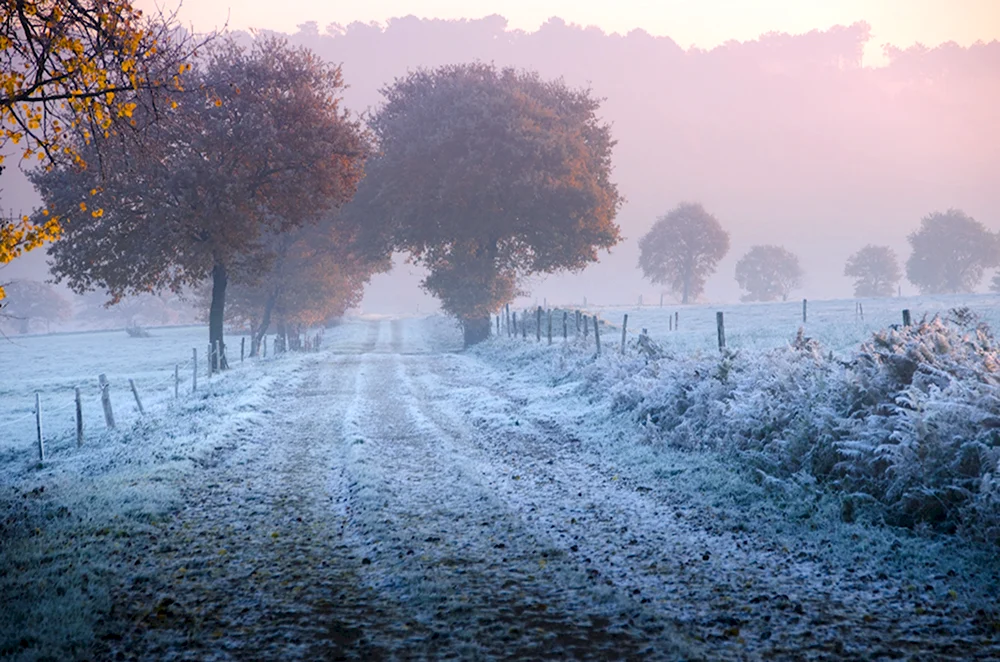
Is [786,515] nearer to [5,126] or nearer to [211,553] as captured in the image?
[211,553]

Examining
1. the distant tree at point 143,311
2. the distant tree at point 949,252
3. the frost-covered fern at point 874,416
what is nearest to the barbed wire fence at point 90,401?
the frost-covered fern at point 874,416

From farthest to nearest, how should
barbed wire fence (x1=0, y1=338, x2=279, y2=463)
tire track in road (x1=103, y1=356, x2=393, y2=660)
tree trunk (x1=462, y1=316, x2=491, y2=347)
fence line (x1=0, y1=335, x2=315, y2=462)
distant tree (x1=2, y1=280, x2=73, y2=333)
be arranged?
distant tree (x1=2, y1=280, x2=73, y2=333)
tree trunk (x1=462, y1=316, x2=491, y2=347)
barbed wire fence (x1=0, y1=338, x2=279, y2=463)
fence line (x1=0, y1=335, x2=315, y2=462)
tire track in road (x1=103, y1=356, x2=393, y2=660)

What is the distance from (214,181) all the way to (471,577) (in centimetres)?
2208

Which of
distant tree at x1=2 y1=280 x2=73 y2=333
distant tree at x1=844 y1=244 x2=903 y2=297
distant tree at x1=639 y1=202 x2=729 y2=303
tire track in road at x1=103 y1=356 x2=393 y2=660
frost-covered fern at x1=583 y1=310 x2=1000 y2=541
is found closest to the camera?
tire track in road at x1=103 y1=356 x2=393 y2=660

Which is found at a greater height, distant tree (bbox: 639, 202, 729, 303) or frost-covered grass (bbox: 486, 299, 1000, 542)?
distant tree (bbox: 639, 202, 729, 303)

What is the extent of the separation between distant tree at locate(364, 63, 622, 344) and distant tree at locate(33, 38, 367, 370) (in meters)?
10.8

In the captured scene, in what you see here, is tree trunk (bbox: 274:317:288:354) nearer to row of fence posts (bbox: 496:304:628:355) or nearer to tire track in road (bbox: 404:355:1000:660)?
row of fence posts (bbox: 496:304:628:355)

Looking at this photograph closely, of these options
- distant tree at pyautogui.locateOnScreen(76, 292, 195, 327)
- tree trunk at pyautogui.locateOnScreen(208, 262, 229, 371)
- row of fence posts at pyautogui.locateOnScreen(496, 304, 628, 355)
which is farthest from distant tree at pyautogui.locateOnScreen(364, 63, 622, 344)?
distant tree at pyautogui.locateOnScreen(76, 292, 195, 327)

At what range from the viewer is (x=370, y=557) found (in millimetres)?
6816

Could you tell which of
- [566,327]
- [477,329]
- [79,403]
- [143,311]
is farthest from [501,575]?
[143,311]

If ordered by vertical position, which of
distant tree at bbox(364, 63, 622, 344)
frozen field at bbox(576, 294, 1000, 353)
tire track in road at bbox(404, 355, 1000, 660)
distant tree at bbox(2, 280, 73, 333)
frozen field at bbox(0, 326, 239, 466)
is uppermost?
distant tree at bbox(364, 63, 622, 344)

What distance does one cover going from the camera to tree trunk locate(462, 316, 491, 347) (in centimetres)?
4197

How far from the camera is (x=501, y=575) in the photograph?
20.4 feet

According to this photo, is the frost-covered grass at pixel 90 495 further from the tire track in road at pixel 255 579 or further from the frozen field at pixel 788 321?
the frozen field at pixel 788 321
